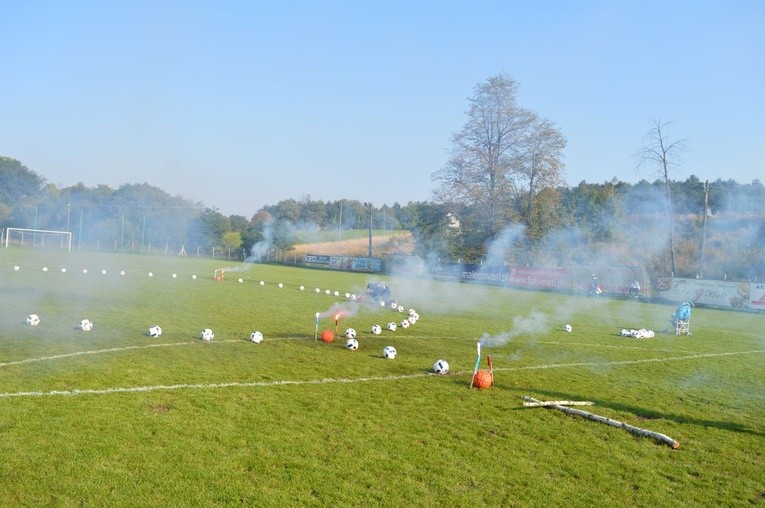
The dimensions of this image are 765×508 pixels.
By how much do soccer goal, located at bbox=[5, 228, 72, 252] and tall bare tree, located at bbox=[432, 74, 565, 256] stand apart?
107ft

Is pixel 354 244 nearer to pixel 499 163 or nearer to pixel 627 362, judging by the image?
pixel 499 163

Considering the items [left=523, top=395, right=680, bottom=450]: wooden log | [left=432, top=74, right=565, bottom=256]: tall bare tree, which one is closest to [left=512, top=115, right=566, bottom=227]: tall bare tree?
[left=432, top=74, right=565, bottom=256]: tall bare tree

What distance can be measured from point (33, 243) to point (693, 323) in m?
49.4

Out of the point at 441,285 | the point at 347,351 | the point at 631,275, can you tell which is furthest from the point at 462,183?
the point at 347,351

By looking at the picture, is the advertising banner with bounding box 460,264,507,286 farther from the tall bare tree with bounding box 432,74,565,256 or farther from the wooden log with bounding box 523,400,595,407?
the wooden log with bounding box 523,400,595,407

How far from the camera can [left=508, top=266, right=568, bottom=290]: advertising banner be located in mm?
44625

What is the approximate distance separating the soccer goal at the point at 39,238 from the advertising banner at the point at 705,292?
46.4 meters

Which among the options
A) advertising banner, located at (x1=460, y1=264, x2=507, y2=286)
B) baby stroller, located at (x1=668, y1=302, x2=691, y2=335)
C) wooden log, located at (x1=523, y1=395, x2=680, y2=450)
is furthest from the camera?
advertising banner, located at (x1=460, y1=264, x2=507, y2=286)

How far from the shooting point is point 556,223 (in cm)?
3706

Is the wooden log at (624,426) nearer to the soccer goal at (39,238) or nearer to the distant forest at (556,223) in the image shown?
the distant forest at (556,223)

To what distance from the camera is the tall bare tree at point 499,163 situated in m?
40.3

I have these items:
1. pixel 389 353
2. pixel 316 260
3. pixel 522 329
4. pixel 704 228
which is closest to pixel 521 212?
pixel 704 228

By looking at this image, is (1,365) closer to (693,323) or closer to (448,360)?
(448,360)

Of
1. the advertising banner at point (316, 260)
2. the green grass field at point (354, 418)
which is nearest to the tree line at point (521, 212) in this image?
the green grass field at point (354, 418)
